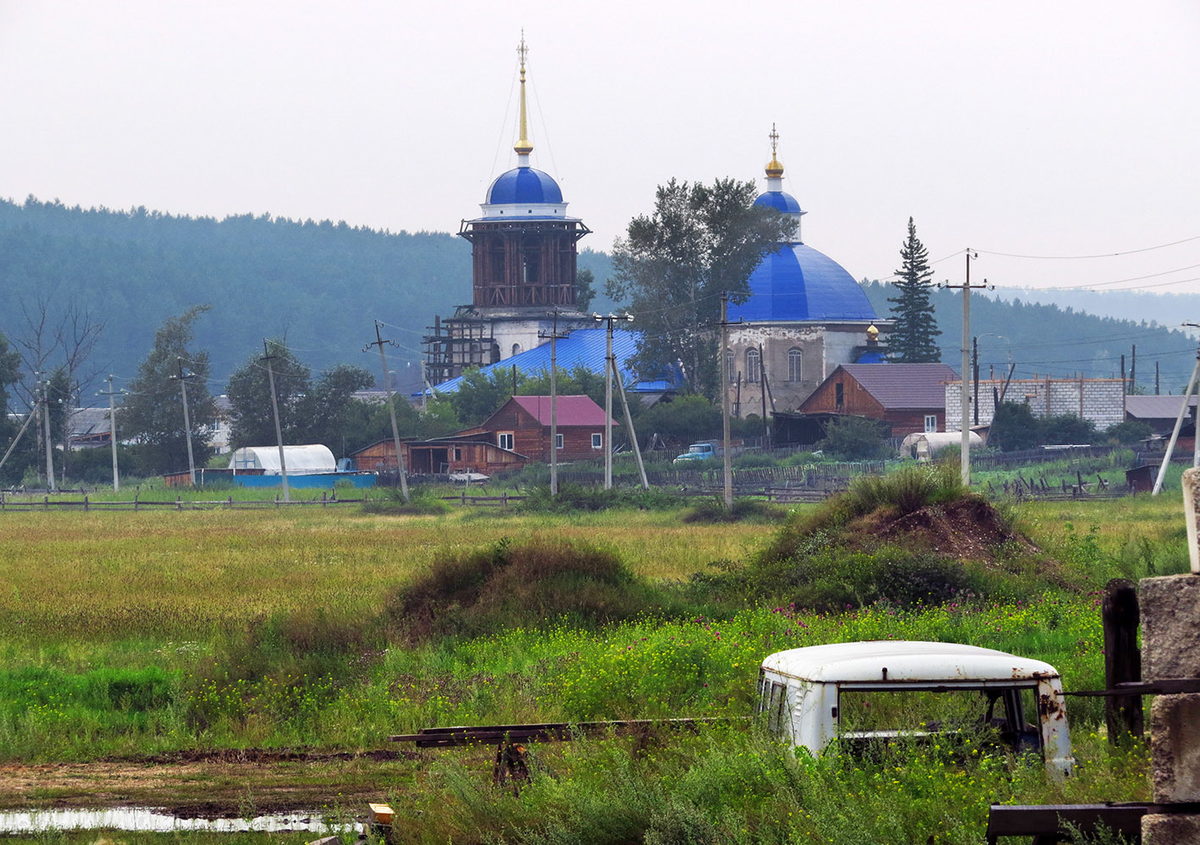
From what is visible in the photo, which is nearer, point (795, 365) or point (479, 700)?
point (479, 700)

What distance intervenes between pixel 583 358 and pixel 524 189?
12591mm

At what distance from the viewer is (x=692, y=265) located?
86.1m

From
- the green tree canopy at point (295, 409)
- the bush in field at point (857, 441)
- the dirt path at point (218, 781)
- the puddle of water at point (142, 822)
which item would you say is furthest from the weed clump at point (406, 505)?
the puddle of water at point (142, 822)

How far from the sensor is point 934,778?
306 inches

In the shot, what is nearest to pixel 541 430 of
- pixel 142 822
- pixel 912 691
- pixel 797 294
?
pixel 797 294

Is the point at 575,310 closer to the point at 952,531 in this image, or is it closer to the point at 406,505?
the point at 406,505

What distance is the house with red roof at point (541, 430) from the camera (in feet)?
251

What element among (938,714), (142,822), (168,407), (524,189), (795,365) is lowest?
(142,822)

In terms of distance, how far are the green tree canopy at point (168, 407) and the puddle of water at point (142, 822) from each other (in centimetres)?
7617

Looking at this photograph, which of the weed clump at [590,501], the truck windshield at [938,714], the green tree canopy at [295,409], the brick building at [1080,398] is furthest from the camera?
the green tree canopy at [295,409]

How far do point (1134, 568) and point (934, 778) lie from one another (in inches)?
581

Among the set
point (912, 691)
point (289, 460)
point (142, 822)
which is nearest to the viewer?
point (912, 691)

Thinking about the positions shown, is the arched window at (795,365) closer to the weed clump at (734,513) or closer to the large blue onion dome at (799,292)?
the large blue onion dome at (799,292)

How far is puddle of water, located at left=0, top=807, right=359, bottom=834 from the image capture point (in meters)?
10.5
